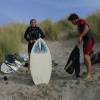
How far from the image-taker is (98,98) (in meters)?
12.8

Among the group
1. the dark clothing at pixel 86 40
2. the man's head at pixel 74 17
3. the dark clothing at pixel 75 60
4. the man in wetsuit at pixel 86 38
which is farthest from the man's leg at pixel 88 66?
the man's head at pixel 74 17

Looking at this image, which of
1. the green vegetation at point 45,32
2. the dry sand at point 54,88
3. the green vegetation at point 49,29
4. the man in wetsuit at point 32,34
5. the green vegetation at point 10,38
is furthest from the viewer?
the green vegetation at point 49,29

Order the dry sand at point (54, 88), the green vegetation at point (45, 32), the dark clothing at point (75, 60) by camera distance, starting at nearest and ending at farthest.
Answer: the dry sand at point (54, 88) → the dark clothing at point (75, 60) → the green vegetation at point (45, 32)

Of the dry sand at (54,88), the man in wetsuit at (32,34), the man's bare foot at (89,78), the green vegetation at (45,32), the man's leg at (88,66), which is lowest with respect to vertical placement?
the dry sand at (54,88)

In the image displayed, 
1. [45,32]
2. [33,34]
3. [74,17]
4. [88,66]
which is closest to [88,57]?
[88,66]

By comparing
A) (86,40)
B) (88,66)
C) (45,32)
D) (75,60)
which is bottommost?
(88,66)

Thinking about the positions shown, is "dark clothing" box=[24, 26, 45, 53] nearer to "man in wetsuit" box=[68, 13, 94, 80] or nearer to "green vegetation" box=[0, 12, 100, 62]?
"man in wetsuit" box=[68, 13, 94, 80]

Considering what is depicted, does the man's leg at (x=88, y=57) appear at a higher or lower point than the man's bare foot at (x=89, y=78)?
higher

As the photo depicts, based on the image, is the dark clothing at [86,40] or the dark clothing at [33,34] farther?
the dark clothing at [33,34]

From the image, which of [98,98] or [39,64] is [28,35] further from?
[98,98]

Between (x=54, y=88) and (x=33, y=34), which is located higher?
(x=33, y=34)

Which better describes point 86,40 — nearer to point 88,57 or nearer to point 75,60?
point 88,57

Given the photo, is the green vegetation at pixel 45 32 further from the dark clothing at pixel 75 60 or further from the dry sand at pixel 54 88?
the dark clothing at pixel 75 60

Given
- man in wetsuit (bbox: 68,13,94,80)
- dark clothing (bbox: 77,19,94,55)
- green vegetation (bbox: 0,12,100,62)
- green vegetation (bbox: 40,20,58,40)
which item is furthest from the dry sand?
green vegetation (bbox: 40,20,58,40)
